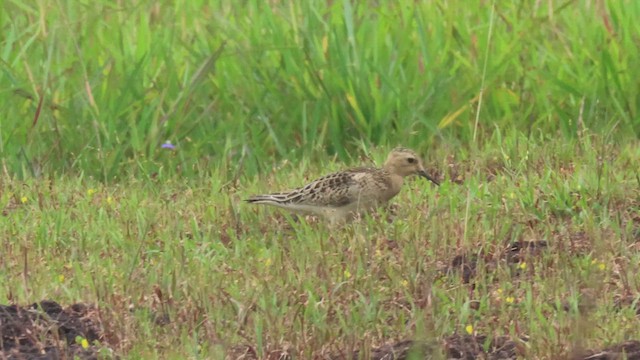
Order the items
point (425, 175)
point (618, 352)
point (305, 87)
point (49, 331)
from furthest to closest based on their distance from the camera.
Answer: point (305, 87) → point (425, 175) → point (49, 331) → point (618, 352)

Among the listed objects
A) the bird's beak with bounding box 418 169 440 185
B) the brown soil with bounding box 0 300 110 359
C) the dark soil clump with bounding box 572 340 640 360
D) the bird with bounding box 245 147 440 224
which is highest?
the dark soil clump with bounding box 572 340 640 360

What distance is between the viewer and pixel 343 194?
24.6 ft

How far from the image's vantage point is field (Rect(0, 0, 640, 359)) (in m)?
5.63

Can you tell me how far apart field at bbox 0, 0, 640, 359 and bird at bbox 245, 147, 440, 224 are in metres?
0.14

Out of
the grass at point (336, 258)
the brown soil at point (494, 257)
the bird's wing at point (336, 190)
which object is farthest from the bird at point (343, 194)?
the brown soil at point (494, 257)

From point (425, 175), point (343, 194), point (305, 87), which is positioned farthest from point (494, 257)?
point (305, 87)

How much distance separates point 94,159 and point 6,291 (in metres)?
2.45

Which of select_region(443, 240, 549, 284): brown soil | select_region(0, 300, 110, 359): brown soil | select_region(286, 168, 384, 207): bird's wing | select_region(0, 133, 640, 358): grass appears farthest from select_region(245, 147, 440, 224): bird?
select_region(0, 300, 110, 359): brown soil

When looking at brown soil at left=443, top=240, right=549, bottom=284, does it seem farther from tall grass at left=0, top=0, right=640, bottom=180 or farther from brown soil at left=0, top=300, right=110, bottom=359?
tall grass at left=0, top=0, right=640, bottom=180

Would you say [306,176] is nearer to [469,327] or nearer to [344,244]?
[344,244]

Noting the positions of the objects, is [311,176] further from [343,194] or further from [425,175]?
[343,194]

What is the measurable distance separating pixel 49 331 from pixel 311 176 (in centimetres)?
303

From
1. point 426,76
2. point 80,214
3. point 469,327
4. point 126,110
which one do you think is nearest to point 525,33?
point 426,76

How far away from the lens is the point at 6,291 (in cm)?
626
